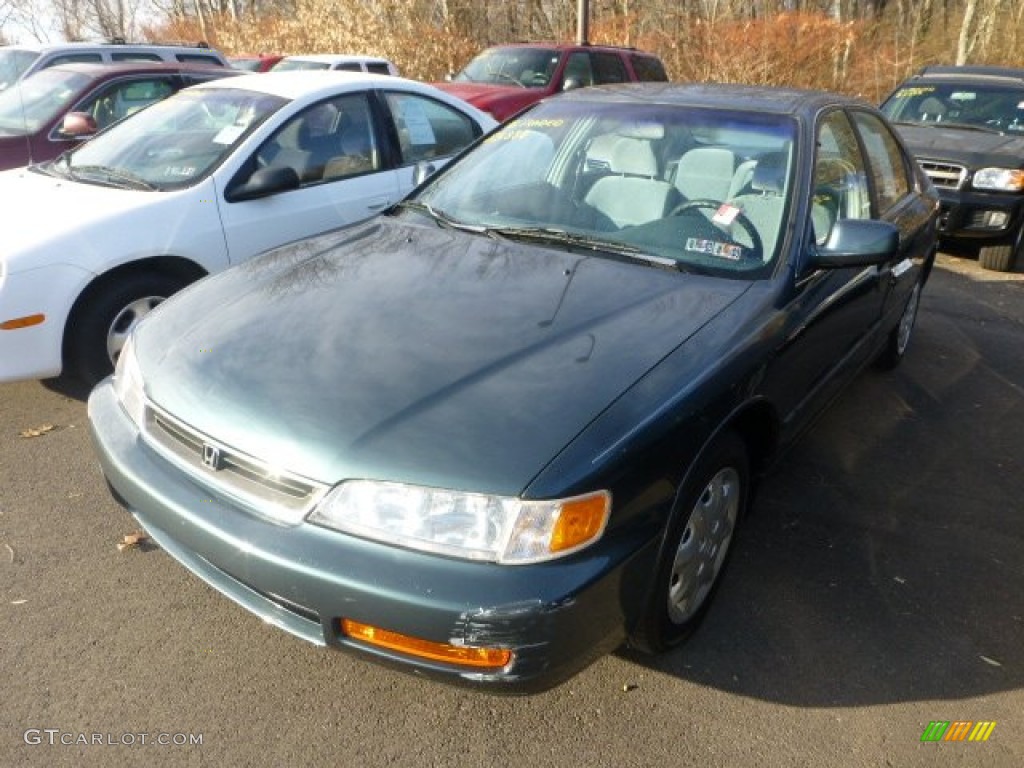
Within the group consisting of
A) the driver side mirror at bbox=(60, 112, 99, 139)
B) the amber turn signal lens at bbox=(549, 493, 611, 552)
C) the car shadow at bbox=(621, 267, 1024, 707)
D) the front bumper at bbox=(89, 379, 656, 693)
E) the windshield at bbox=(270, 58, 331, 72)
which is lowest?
the car shadow at bbox=(621, 267, 1024, 707)

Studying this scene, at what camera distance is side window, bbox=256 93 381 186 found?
4.47 m

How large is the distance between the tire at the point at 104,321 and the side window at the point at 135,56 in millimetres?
6591

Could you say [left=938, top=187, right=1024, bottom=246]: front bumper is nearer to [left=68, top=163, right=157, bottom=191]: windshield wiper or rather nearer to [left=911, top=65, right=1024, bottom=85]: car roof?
[left=911, top=65, right=1024, bottom=85]: car roof

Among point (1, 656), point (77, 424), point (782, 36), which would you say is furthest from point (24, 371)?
point (782, 36)

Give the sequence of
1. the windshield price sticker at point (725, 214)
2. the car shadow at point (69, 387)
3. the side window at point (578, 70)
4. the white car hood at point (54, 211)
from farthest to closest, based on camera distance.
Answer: the side window at point (578, 70), the car shadow at point (69, 387), the white car hood at point (54, 211), the windshield price sticker at point (725, 214)

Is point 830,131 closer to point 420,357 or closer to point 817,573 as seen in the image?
point 817,573

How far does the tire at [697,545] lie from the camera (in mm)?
2188

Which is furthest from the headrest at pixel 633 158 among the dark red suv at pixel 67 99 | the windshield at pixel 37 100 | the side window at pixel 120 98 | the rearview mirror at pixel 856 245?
the windshield at pixel 37 100

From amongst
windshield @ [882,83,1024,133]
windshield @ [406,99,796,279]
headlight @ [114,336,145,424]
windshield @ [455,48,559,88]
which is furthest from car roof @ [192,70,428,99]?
windshield @ [882,83,1024,133]

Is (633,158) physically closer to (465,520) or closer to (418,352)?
(418,352)

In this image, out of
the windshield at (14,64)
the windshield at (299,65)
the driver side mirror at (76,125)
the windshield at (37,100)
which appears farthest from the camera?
the windshield at (299,65)

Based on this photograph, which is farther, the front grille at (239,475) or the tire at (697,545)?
the tire at (697,545)

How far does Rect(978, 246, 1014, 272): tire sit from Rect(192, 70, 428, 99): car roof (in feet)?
17.8

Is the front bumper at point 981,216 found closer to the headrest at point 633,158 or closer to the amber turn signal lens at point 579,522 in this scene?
the headrest at point 633,158
